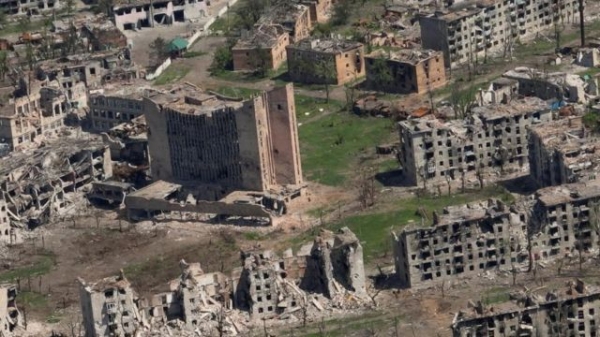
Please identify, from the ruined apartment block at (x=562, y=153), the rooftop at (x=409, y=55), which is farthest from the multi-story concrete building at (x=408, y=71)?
the ruined apartment block at (x=562, y=153)

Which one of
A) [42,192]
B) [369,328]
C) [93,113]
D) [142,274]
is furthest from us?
[93,113]

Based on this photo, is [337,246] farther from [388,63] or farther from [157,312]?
[388,63]

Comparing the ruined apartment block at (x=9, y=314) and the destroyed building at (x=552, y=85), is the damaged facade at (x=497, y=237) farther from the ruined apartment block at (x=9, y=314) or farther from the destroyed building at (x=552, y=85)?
the destroyed building at (x=552, y=85)

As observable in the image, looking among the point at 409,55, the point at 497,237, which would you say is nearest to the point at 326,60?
the point at 409,55

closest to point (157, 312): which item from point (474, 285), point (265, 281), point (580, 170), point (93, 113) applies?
point (265, 281)

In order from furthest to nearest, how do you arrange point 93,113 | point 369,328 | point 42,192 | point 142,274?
point 93,113 < point 42,192 < point 142,274 < point 369,328

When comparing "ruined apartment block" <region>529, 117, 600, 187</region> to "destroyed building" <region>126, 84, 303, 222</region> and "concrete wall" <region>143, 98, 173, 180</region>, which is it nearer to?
"destroyed building" <region>126, 84, 303, 222</region>

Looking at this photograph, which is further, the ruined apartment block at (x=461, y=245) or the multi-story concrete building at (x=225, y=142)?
the multi-story concrete building at (x=225, y=142)

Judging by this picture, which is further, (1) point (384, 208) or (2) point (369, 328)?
(1) point (384, 208)
